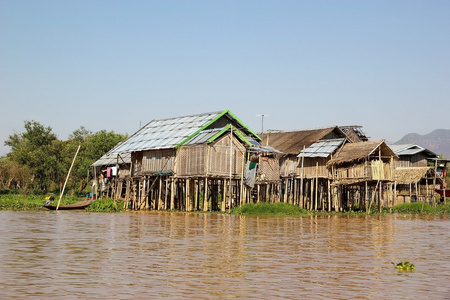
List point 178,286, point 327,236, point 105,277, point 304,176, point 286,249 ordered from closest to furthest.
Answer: point 178,286
point 105,277
point 286,249
point 327,236
point 304,176

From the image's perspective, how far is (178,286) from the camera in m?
8.52

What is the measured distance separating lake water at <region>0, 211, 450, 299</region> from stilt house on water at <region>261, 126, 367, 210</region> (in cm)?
2306

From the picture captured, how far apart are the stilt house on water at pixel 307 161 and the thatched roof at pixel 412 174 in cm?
454

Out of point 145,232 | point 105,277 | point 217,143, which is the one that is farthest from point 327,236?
point 217,143

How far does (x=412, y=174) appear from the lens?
44438 mm

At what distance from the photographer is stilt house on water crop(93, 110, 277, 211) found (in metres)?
32.8

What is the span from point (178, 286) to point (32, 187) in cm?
5507

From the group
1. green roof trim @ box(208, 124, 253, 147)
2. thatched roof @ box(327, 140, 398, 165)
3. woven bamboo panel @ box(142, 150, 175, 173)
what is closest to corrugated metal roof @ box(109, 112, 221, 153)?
woven bamboo panel @ box(142, 150, 175, 173)

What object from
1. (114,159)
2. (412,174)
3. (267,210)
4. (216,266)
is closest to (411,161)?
(412,174)

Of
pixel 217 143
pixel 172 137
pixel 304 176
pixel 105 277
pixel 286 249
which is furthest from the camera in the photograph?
pixel 304 176

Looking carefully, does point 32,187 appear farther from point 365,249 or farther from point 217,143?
point 365,249

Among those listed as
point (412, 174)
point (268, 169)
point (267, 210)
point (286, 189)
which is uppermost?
point (412, 174)

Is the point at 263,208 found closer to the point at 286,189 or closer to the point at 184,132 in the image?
the point at 184,132

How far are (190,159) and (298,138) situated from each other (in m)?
13.0
